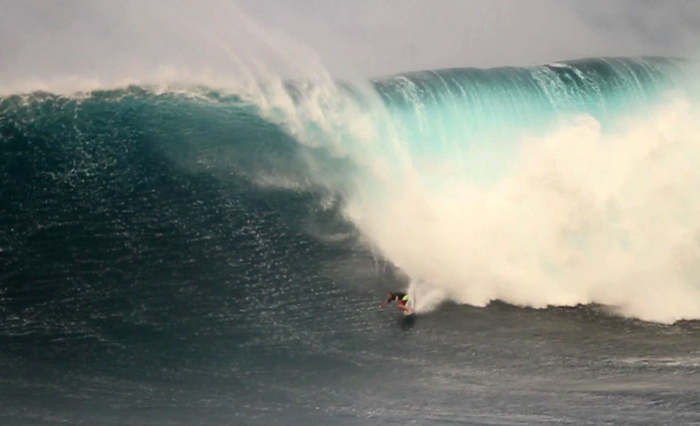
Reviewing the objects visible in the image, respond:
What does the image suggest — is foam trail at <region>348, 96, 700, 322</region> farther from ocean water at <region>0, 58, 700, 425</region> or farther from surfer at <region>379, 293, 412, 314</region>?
surfer at <region>379, 293, 412, 314</region>

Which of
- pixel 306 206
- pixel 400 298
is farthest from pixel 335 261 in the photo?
pixel 400 298

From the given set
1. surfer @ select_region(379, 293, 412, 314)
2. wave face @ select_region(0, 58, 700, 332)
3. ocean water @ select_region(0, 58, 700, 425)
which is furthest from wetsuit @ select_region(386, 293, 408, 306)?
wave face @ select_region(0, 58, 700, 332)

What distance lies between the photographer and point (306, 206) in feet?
80.8

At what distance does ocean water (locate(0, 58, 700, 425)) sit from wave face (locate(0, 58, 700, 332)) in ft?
0.22

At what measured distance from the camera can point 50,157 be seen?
24000 mm

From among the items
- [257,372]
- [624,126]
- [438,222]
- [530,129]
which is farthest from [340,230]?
[624,126]

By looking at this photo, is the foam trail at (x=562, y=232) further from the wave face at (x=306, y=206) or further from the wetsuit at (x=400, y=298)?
the wetsuit at (x=400, y=298)

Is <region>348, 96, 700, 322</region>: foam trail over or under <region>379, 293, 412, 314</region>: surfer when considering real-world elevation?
over

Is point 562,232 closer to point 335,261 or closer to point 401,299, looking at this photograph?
point 401,299

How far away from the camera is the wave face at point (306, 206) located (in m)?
21.7

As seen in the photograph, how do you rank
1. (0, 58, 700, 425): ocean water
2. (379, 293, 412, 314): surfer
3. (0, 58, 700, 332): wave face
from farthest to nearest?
(0, 58, 700, 332): wave face
(379, 293, 412, 314): surfer
(0, 58, 700, 425): ocean water

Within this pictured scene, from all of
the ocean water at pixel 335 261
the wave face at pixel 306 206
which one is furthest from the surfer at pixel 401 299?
the wave face at pixel 306 206

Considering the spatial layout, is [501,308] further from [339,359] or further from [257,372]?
[257,372]

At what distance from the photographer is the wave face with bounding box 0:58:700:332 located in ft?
71.3
